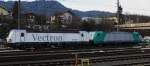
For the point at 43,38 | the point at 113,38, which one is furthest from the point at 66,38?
the point at 113,38

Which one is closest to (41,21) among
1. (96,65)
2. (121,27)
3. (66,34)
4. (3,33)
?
(121,27)

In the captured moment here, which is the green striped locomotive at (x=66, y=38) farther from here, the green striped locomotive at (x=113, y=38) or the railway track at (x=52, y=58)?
the railway track at (x=52, y=58)

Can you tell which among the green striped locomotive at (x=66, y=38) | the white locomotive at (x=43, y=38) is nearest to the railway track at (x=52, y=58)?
the white locomotive at (x=43, y=38)

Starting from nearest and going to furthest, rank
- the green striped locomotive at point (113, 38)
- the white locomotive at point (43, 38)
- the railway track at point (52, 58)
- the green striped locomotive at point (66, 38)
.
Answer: the railway track at point (52, 58), the white locomotive at point (43, 38), the green striped locomotive at point (66, 38), the green striped locomotive at point (113, 38)

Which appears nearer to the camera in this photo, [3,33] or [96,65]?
[96,65]

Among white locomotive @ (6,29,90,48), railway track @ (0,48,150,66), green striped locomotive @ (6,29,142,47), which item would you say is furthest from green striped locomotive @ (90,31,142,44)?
railway track @ (0,48,150,66)

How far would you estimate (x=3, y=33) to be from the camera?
69438 mm

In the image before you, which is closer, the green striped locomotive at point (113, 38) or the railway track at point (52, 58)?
the railway track at point (52, 58)

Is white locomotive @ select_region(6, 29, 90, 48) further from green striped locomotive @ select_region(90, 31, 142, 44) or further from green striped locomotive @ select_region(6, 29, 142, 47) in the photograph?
green striped locomotive @ select_region(90, 31, 142, 44)

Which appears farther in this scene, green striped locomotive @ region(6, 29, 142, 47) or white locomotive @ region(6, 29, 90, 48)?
green striped locomotive @ region(6, 29, 142, 47)

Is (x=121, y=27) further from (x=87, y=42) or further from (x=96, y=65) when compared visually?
(x=96, y=65)

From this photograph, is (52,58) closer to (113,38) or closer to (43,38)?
(43,38)

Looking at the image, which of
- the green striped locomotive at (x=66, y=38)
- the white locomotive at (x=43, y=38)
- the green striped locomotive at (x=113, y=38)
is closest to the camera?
the white locomotive at (x=43, y=38)

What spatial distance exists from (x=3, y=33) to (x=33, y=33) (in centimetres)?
2408
